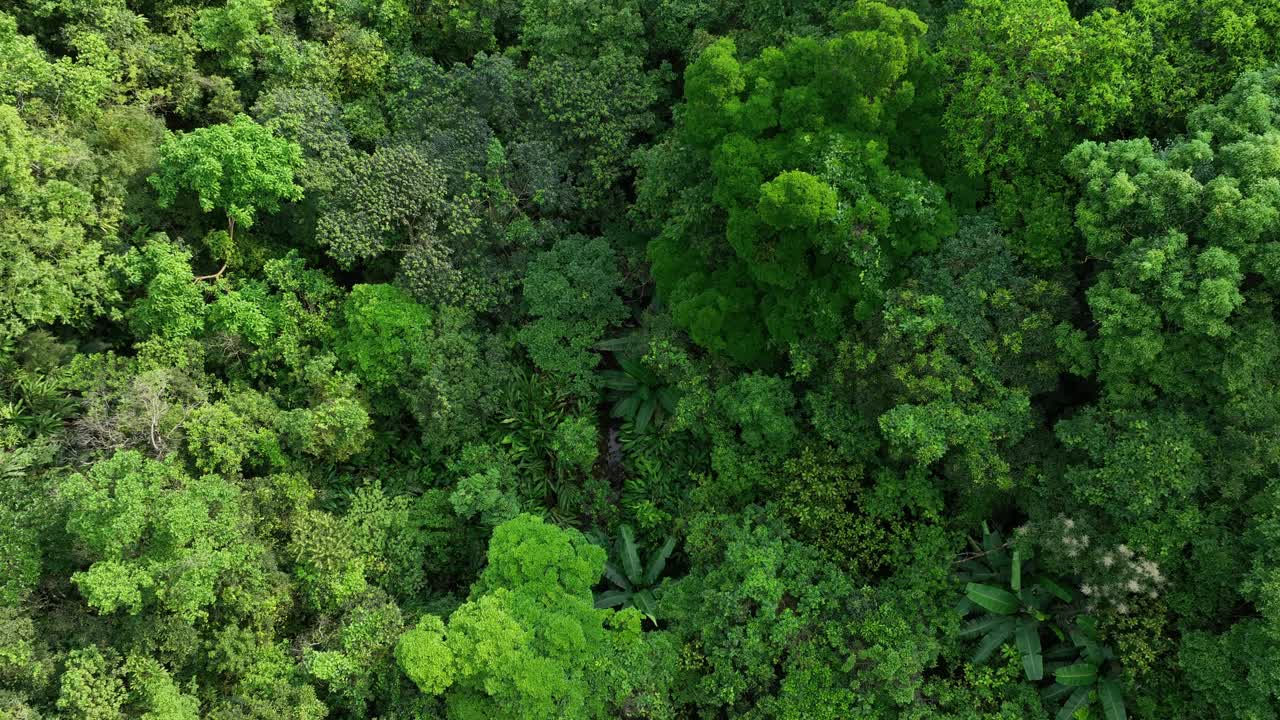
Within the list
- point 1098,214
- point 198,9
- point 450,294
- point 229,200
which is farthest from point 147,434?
A: point 1098,214

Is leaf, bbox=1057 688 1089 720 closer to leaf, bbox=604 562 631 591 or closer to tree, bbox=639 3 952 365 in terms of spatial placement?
tree, bbox=639 3 952 365

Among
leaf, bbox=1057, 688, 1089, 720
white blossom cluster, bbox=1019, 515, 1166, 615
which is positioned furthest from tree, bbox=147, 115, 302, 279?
leaf, bbox=1057, 688, 1089, 720

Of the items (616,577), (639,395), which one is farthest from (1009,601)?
(639,395)

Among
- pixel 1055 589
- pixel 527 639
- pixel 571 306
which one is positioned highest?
pixel 571 306

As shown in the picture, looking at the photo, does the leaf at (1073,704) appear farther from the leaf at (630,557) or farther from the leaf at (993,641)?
the leaf at (630,557)

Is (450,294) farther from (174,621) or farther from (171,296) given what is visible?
(174,621)

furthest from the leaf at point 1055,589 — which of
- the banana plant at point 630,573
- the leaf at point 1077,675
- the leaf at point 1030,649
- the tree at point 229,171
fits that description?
the tree at point 229,171

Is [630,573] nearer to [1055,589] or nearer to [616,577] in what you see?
[616,577]
